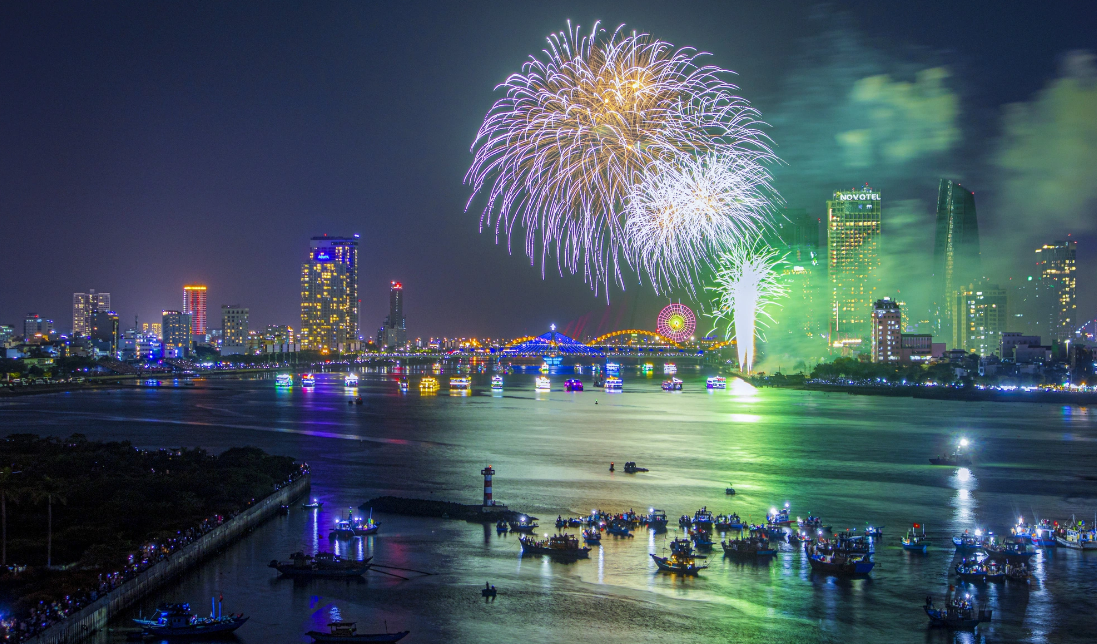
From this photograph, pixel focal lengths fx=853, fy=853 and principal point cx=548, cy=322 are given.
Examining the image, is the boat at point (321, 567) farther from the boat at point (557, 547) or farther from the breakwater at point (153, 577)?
the boat at point (557, 547)

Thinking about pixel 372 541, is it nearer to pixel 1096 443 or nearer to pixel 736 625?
pixel 736 625

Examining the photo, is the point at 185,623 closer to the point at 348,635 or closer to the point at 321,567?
the point at 348,635

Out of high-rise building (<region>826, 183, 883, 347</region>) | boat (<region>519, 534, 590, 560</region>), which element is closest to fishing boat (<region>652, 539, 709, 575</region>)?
boat (<region>519, 534, 590, 560</region>)

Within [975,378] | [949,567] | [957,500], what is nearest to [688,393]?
[975,378]

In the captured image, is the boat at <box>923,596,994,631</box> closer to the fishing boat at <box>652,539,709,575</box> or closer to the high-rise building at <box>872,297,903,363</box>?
the fishing boat at <box>652,539,709,575</box>

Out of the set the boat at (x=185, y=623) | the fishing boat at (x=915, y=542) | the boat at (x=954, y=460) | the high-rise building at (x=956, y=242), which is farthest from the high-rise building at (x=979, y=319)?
the boat at (x=185, y=623)

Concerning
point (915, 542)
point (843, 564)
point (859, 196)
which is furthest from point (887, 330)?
point (843, 564)
